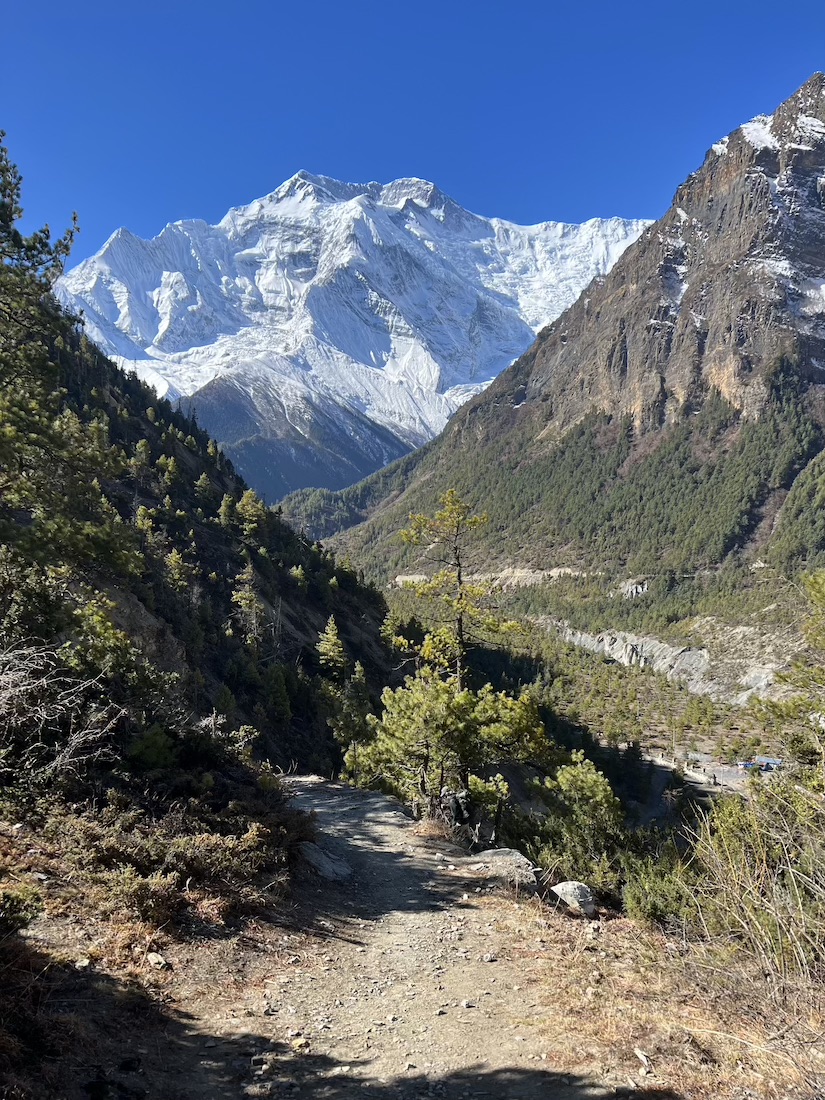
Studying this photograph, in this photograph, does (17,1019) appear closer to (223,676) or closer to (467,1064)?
(467,1064)

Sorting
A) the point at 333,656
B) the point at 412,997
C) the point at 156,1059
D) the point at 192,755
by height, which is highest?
the point at 192,755

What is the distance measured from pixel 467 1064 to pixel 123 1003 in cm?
326

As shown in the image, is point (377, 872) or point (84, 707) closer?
point (84, 707)

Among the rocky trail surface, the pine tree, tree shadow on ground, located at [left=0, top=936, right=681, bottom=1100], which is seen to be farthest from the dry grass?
the pine tree

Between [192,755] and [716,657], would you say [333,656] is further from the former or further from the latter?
[716,657]

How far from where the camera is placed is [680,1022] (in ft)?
19.9

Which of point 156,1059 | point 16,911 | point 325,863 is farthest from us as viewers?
point 325,863

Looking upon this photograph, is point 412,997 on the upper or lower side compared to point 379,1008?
lower

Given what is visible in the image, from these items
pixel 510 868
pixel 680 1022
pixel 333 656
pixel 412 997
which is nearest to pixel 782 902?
pixel 680 1022

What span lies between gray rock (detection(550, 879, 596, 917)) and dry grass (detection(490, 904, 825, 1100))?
83.7 inches

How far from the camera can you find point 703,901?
7793mm

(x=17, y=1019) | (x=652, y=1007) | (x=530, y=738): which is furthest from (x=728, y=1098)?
(x=530, y=738)

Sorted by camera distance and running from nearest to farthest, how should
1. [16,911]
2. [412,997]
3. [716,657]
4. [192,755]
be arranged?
[16,911] → [412,997] → [192,755] → [716,657]

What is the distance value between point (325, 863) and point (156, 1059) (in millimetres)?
6762
